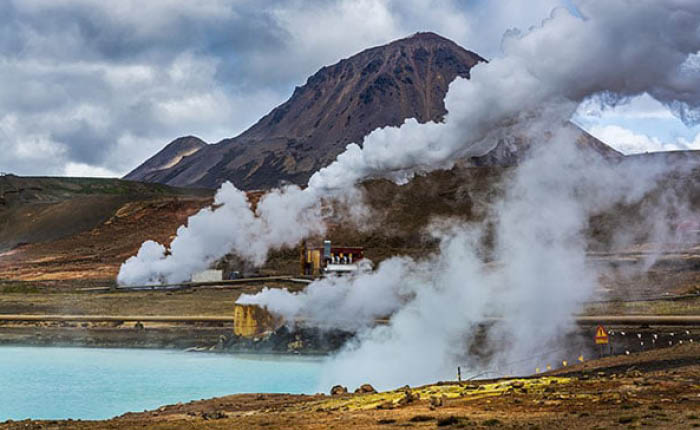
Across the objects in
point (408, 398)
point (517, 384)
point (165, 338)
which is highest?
point (165, 338)

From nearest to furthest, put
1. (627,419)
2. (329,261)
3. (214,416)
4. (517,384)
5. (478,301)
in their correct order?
(627,419), (214,416), (517,384), (478,301), (329,261)

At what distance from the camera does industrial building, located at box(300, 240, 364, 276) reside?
7732 centimetres

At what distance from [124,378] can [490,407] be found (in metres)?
28.5

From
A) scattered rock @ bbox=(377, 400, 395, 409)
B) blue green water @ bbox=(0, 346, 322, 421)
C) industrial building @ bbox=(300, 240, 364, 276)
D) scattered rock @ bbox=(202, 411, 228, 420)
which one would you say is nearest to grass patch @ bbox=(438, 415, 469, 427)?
scattered rock @ bbox=(377, 400, 395, 409)

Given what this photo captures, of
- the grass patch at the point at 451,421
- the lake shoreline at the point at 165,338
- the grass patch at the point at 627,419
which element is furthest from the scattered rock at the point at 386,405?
the lake shoreline at the point at 165,338

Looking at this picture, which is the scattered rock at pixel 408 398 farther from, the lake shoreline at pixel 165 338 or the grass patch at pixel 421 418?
the lake shoreline at pixel 165 338

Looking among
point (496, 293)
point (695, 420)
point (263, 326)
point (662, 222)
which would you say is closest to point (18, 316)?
point (263, 326)

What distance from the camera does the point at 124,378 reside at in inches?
1789

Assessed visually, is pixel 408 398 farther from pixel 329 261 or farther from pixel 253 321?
pixel 329 261

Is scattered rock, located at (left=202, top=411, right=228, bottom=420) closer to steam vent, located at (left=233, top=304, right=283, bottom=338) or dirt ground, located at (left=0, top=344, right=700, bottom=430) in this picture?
dirt ground, located at (left=0, top=344, right=700, bottom=430)

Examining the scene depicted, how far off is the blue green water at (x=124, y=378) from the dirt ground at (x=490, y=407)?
758 cm

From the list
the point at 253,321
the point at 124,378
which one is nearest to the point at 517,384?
the point at 124,378

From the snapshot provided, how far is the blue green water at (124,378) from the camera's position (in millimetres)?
37281

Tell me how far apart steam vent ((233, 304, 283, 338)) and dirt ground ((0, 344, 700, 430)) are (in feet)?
77.3
